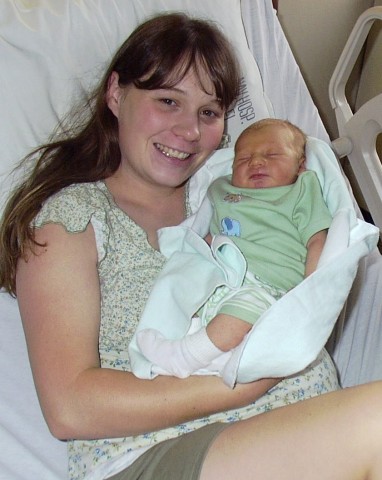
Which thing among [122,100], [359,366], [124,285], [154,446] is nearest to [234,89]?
[122,100]

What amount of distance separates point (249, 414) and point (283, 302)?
0.70ft

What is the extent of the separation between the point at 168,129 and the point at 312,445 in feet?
2.27

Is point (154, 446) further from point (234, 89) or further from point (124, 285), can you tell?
point (234, 89)

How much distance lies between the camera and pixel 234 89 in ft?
5.22

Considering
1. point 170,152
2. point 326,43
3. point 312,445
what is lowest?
point 326,43

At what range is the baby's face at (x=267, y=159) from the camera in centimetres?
143

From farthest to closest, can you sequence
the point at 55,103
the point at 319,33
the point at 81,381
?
the point at 319,33 → the point at 55,103 → the point at 81,381

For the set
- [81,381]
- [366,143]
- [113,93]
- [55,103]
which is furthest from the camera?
[366,143]

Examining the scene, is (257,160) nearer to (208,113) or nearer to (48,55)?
(208,113)

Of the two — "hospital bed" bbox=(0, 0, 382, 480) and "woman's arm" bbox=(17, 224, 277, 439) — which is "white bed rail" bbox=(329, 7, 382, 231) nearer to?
"hospital bed" bbox=(0, 0, 382, 480)

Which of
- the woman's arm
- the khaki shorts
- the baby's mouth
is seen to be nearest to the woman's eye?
the baby's mouth

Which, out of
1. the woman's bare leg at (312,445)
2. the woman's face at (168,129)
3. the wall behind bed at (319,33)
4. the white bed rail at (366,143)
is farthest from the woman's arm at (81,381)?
the wall behind bed at (319,33)

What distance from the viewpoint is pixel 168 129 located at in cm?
144

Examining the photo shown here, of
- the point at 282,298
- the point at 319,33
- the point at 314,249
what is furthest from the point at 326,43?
the point at 282,298
